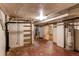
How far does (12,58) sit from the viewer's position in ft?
4.58

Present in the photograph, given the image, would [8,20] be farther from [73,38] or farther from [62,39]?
[62,39]

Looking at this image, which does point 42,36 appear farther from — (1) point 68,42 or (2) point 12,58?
(2) point 12,58

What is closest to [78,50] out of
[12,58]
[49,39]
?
[49,39]

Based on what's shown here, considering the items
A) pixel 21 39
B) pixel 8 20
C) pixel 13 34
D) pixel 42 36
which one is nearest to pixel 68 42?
pixel 21 39

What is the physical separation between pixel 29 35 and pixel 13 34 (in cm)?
228

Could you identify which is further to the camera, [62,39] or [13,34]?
[62,39]

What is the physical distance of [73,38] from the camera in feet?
20.4

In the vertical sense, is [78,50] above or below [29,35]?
below

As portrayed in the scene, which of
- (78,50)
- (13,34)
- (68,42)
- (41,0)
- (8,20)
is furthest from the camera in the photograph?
(68,42)

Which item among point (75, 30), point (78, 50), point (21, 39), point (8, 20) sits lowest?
point (78, 50)

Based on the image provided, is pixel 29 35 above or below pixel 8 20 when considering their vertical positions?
below

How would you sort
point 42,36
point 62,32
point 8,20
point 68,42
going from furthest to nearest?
point 42,36, point 62,32, point 68,42, point 8,20

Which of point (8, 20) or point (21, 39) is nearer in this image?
point (8, 20)

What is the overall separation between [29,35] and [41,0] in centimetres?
643
